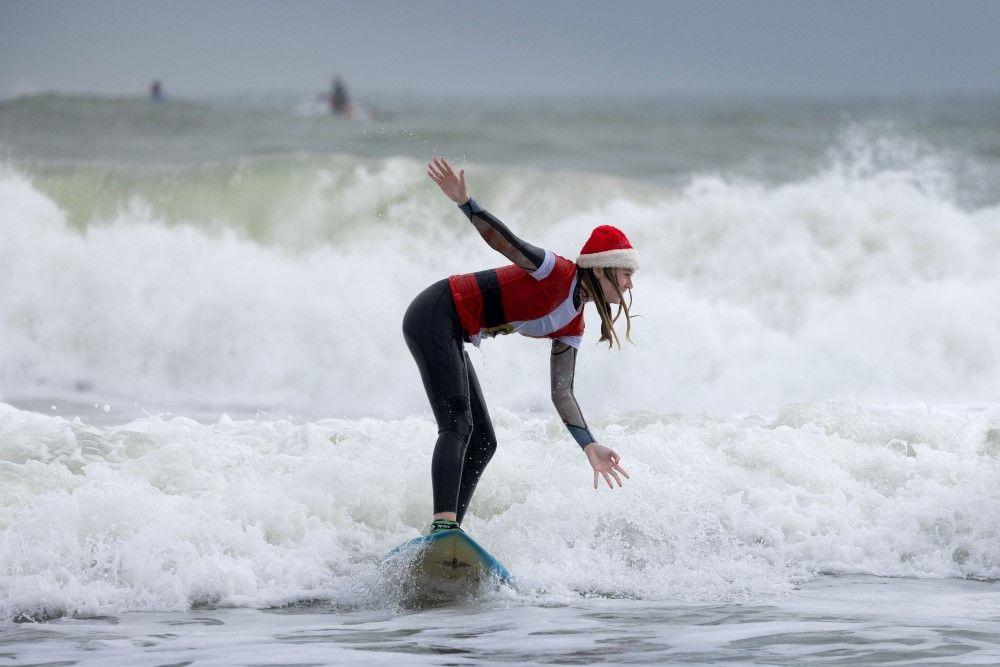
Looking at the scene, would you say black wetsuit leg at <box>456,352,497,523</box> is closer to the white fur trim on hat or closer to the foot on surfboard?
the foot on surfboard

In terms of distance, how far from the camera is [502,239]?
465cm

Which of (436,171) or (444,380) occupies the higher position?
(436,171)

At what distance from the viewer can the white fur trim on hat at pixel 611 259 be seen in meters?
4.77

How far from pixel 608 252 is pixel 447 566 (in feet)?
4.56

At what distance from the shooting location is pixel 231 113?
22.8m

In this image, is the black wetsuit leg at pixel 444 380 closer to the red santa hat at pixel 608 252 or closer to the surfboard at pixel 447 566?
the surfboard at pixel 447 566

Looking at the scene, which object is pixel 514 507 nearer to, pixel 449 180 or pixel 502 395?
pixel 449 180

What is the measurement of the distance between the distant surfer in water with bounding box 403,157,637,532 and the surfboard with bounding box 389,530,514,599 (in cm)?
7

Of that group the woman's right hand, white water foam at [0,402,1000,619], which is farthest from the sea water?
the woman's right hand

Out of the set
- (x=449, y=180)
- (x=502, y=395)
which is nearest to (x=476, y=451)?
(x=449, y=180)

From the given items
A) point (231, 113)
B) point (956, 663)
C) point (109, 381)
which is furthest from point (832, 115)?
point (956, 663)

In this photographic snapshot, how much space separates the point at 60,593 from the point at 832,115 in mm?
24084

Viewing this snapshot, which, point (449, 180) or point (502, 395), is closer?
point (449, 180)

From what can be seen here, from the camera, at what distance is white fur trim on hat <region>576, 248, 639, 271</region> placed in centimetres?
477
